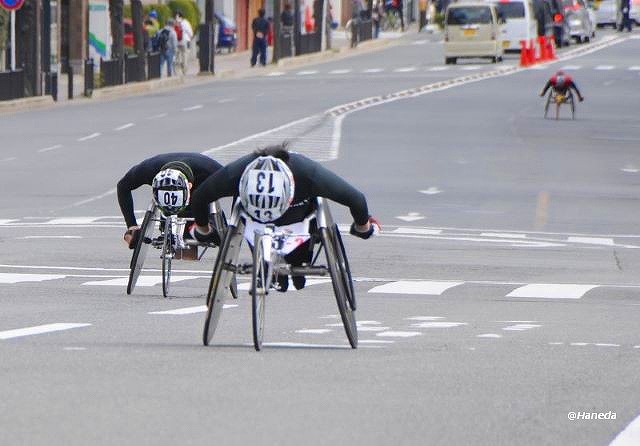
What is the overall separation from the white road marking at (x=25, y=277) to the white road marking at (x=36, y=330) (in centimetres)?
408

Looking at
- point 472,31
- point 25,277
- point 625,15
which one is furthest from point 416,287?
point 625,15

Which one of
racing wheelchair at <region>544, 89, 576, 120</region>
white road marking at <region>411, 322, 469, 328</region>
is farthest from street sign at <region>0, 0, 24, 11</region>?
white road marking at <region>411, 322, 469, 328</region>

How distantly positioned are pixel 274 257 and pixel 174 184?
355 cm

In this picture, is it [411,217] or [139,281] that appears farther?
[411,217]

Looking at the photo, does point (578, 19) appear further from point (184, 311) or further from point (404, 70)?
point (184, 311)

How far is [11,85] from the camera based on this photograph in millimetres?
47562

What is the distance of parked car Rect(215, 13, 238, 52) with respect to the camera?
80.5 meters

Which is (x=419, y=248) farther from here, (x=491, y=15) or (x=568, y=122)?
(x=491, y=15)

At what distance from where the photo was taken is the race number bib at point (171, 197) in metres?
14.1

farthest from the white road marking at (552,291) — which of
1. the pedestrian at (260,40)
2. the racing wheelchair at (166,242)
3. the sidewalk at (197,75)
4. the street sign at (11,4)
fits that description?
the pedestrian at (260,40)

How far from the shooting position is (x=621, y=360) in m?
10.6

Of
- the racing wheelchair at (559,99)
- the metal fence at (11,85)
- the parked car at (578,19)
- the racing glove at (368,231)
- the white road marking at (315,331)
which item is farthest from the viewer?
the parked car at (578,19)

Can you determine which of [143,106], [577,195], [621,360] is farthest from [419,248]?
[143,106]

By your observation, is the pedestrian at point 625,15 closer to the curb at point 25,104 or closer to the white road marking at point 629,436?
the curb at point 25,104
